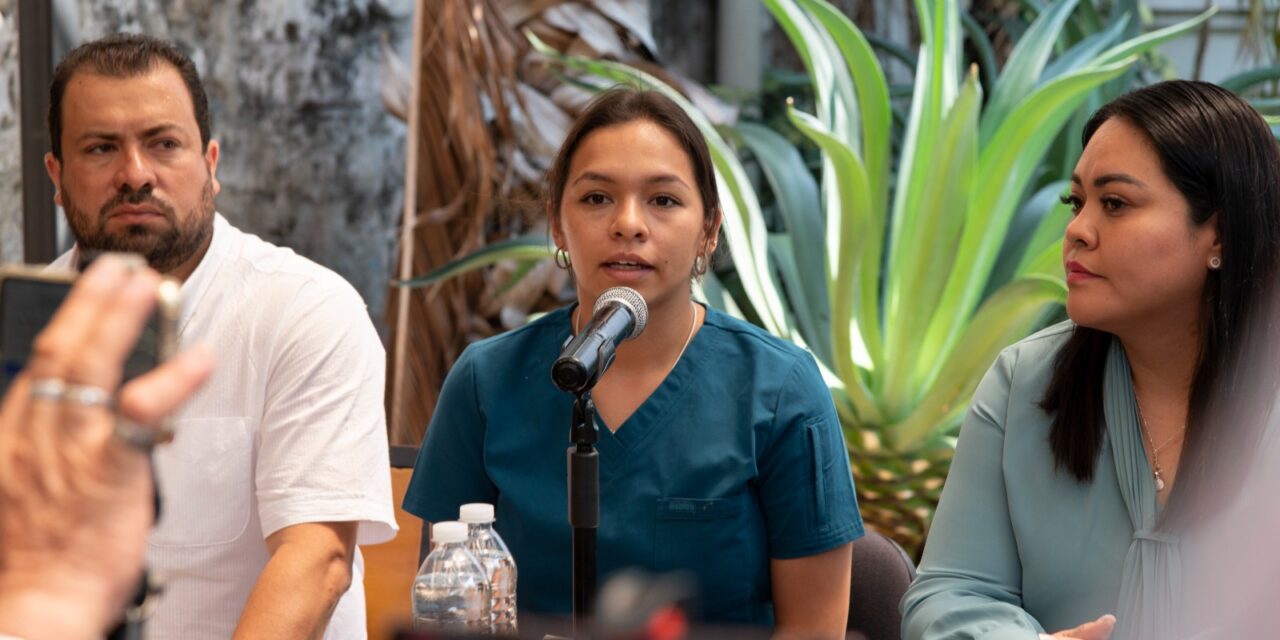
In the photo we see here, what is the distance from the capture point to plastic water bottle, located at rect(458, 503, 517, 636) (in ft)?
4.75

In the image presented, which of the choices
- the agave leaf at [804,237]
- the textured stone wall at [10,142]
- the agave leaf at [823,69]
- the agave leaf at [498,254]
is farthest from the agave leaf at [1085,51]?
the textured stone wall at [10,142]

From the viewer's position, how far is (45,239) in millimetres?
2934

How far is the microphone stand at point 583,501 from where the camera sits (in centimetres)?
128

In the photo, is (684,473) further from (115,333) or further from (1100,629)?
(115,333)

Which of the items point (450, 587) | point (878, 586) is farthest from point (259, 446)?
point (878, 586)

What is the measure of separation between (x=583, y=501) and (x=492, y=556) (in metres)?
0.26

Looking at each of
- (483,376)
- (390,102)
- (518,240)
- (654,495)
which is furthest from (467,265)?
(654,495)

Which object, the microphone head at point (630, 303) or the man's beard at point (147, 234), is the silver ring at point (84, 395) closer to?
the microphone head at point (630, 303)

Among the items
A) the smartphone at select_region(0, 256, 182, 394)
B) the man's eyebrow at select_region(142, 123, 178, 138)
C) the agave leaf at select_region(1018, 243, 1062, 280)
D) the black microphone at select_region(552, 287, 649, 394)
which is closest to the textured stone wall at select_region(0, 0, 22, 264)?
the man's eyebrow at select_region(142, 123, 178, 138)

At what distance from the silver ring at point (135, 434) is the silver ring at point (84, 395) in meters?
0.01

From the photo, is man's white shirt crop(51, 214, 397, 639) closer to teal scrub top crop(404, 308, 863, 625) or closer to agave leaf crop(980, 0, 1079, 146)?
teal scrub top crop(404, 308, 863, 625)

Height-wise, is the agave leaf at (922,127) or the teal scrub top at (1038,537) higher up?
the agave leaf at (922,127)

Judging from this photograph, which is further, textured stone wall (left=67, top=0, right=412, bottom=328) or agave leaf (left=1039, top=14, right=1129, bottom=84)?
textured stone wall (left=67, top=0, right=412, bottom=328)

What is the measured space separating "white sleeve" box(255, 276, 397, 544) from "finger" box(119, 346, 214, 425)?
40.1 inches
